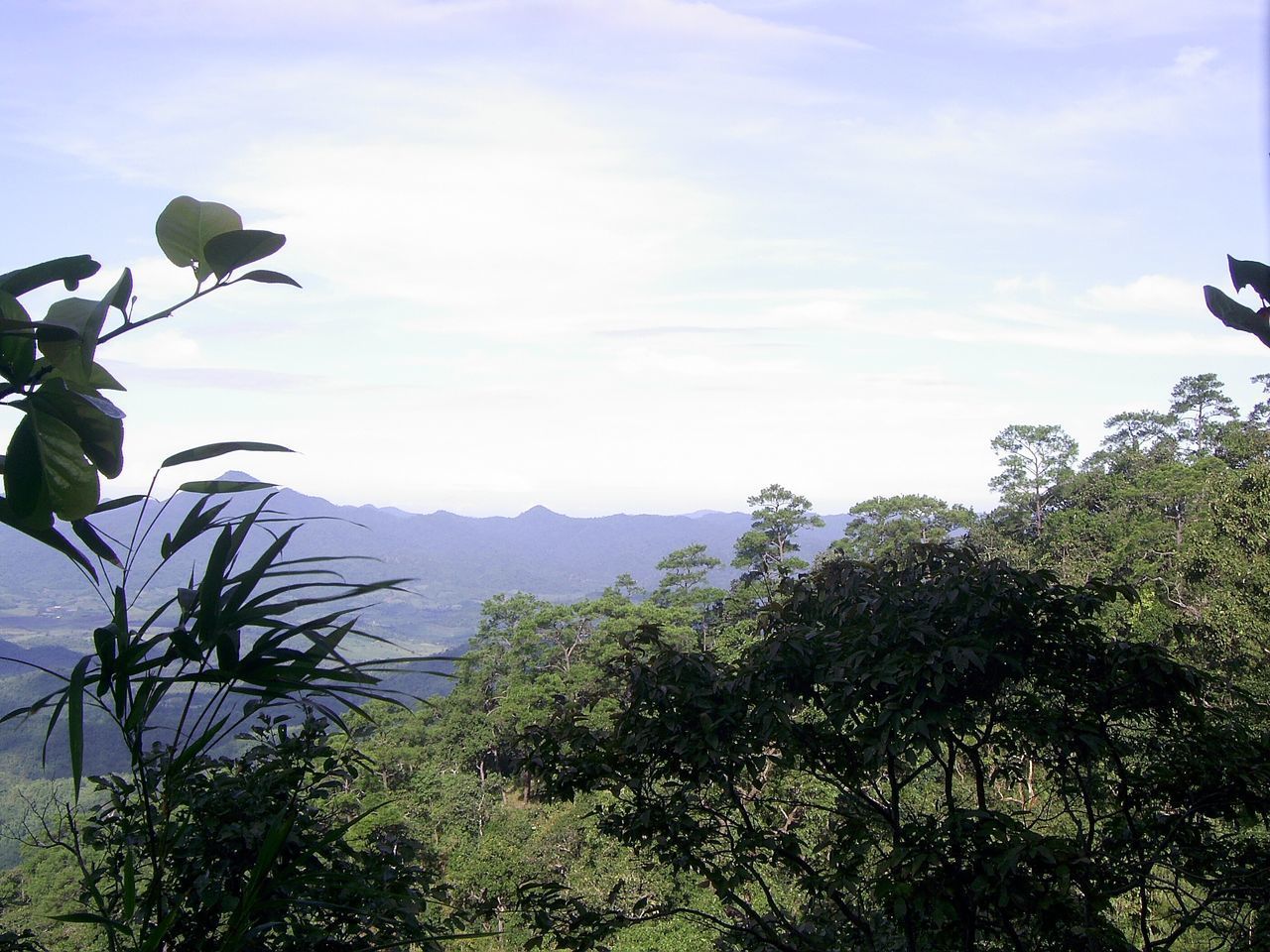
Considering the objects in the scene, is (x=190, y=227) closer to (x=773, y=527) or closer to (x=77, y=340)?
(x=77, y=340)

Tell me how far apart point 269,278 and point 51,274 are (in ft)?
0.65

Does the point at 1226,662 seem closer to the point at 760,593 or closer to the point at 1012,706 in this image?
the point at 1012,706

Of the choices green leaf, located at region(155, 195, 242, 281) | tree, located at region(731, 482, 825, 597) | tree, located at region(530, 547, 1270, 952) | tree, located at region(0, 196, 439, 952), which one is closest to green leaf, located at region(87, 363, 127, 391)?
tree, located at region(0, 196, 439, 952)

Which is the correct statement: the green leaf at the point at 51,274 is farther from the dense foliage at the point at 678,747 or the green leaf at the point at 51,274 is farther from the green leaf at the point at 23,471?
the green leaf at the point at 23,471

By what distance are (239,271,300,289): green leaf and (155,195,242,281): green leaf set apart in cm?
4

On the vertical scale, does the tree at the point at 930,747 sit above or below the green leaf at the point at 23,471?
below

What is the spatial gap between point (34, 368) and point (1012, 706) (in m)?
2.87

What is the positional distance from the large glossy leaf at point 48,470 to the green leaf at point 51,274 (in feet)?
0.44

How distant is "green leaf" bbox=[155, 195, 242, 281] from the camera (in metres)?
0.90

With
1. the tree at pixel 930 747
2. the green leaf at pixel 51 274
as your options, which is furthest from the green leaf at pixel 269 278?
the tree at pixel 930 747

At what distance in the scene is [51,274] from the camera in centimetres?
85

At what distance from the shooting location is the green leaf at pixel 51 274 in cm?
85

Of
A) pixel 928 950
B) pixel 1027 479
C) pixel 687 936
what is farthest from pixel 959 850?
pixel 1027 479

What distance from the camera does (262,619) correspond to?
4.00 ft
